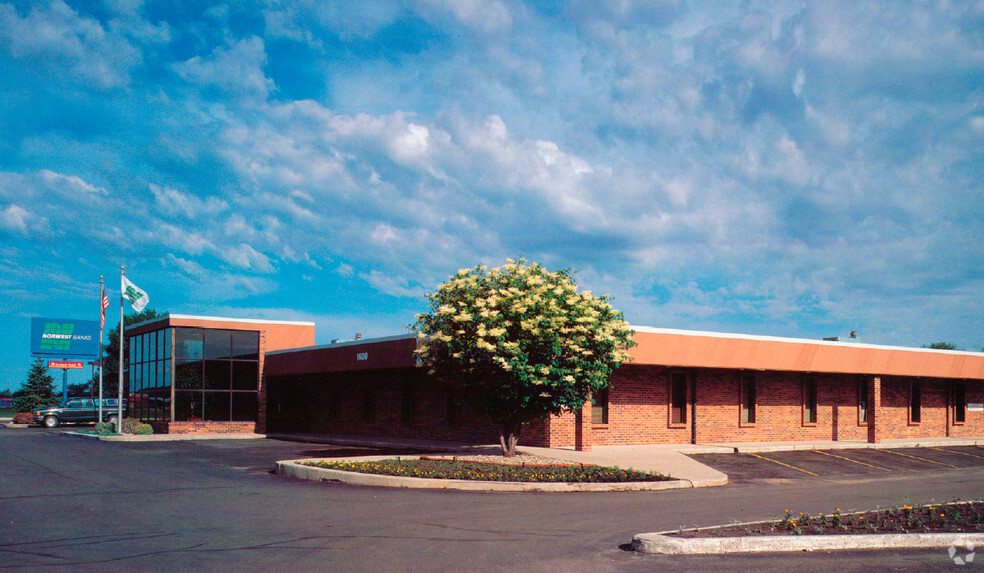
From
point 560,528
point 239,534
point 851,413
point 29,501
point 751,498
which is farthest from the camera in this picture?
point 851,413

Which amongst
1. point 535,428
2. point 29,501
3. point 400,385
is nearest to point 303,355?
point 400,385

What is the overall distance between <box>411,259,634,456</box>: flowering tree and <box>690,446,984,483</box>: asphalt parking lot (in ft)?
15.0

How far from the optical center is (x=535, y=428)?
83.1 feet

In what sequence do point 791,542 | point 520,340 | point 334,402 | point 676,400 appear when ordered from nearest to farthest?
1. point 791,542
2. point 520,340
3. point 676,400
4. point 334,402

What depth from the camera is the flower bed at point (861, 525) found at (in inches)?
386

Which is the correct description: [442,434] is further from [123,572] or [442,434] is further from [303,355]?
[123,572]

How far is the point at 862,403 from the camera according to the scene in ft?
111

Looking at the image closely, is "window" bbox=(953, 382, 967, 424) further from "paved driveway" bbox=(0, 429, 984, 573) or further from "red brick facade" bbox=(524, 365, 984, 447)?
"paved driveway" bbox=(0, 429, 984, 573)

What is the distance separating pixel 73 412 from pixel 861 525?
157ft

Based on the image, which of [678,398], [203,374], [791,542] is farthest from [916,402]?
[203,374]

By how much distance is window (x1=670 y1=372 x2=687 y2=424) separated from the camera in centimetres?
2825

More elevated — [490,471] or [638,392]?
[638,392]

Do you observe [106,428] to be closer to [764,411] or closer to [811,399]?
[764,411]

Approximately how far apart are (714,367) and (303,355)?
58.3 ft
